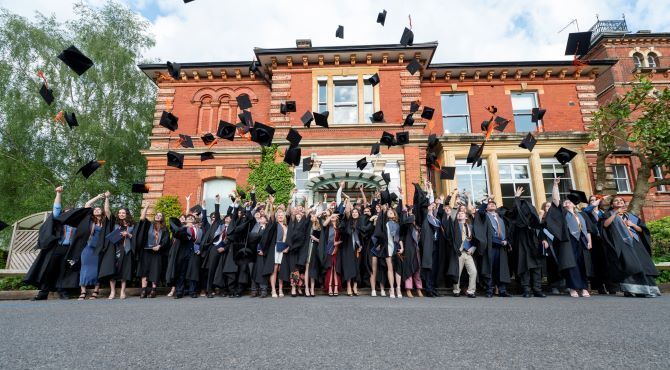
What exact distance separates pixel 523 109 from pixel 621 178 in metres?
6.55

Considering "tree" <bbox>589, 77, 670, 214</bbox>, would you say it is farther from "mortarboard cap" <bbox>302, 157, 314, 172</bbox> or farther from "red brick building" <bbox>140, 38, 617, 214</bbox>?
"mortarboard cap" <bbox>302, 157, 314, 172</bbox>

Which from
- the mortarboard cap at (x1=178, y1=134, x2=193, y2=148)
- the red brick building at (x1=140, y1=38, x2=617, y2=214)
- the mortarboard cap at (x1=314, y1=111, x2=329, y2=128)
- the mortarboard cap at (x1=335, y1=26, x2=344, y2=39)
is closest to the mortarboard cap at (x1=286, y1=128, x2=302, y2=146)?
the mortarboard cap at (x1=314, y1=111, x2=329, y2=128)

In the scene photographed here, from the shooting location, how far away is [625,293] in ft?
22.0

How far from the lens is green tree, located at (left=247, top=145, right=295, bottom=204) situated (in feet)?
41.9

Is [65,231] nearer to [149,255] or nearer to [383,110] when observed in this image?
[149,255]

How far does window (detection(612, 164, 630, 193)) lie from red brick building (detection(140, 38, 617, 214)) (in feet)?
13.0

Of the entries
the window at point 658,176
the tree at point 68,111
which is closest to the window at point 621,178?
the window at point 658,176

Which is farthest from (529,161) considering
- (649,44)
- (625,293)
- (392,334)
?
(649,44)

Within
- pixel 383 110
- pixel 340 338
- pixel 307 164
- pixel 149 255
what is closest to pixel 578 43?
pixel 383 110

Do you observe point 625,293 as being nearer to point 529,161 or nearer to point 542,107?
point 529,161

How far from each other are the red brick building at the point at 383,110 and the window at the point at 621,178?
3.97m

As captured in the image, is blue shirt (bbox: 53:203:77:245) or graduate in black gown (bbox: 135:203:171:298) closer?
blue shirt (bbox: 53:203:77:245)

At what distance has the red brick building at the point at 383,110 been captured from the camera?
43.9 feet

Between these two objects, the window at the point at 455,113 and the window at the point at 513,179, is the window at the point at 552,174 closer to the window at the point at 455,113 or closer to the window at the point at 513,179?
the window at the point at 513,179
